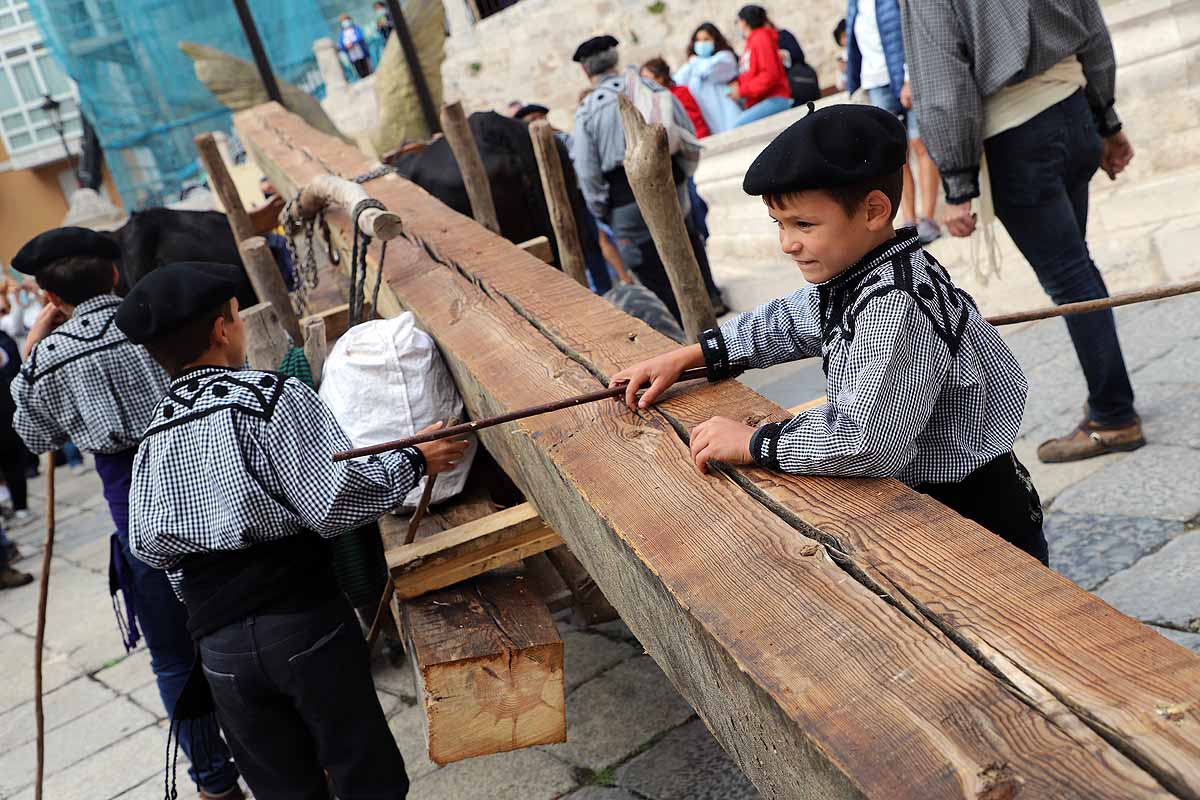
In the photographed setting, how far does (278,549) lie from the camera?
8.27ft

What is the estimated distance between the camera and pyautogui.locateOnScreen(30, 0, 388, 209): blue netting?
964 cm

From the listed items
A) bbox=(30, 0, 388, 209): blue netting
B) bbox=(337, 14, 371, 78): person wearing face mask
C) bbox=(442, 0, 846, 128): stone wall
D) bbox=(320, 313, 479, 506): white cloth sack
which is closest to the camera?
bbox=(320, 313, 479, 506): white cloth sack

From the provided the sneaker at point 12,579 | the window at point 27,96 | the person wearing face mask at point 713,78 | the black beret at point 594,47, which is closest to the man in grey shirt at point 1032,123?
the black beret at point 594,47

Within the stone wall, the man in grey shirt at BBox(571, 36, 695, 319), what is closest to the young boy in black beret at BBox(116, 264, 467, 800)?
the man in grey shirt at BBox(571, 36, 695, 319)

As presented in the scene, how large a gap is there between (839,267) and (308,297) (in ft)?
13.1

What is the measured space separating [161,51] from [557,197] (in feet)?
21.8

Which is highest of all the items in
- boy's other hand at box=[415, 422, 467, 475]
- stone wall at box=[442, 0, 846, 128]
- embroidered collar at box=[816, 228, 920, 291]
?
stone wall at box=[442, 0, 846, 128]

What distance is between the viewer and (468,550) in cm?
279

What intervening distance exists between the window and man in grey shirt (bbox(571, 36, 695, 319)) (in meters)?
30.1

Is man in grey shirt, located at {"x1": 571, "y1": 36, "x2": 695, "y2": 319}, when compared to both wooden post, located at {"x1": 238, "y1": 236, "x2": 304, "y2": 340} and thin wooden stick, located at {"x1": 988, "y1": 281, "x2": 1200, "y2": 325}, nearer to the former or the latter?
wooden post, located at {"x1": 238, "y1": 236, "x2": 304, "y2": 340}

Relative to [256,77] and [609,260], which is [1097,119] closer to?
[609,260]

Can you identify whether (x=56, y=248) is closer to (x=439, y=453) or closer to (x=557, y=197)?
(x=439, y=453)

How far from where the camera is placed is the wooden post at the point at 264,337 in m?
3.85

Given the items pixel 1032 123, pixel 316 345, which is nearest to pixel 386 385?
pixel 316 345
